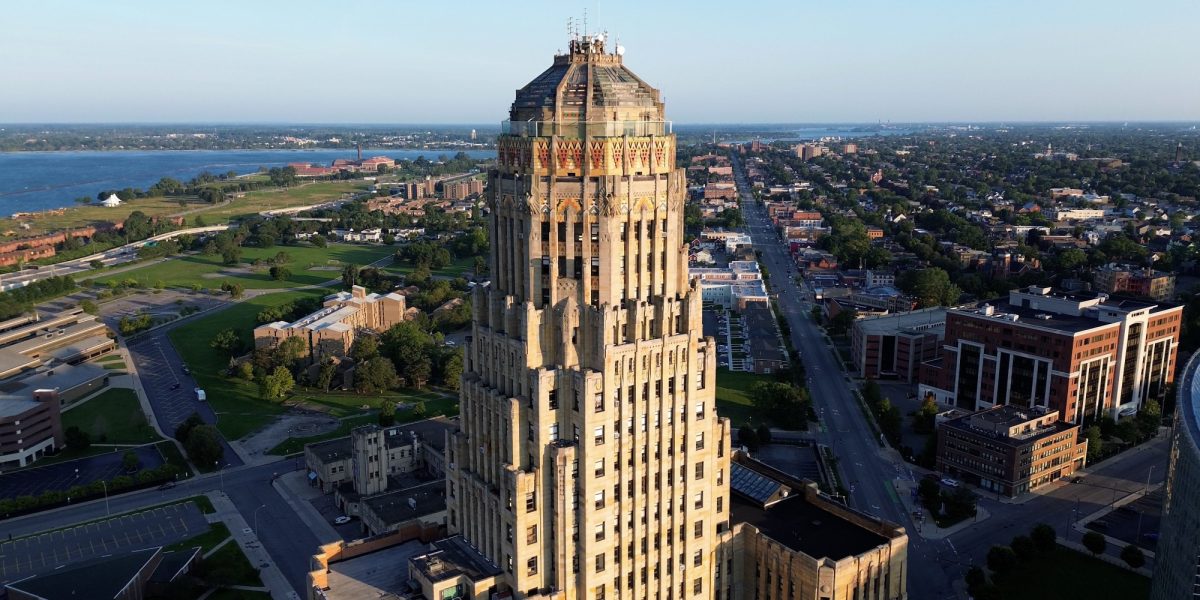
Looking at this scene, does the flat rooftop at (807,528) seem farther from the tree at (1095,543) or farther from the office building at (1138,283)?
the office building at (1138,283)

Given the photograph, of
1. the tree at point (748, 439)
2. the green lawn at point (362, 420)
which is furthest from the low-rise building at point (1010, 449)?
the green lawn at point (362, 420)

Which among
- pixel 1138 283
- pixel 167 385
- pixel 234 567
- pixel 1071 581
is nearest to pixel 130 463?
pixel 234 567

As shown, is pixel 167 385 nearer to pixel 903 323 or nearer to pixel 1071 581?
pixel 903 323

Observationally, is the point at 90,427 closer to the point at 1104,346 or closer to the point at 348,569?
the point at 348,569

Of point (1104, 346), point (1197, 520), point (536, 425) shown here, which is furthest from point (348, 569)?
point (1104, 346)

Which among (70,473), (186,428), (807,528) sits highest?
(807,528)

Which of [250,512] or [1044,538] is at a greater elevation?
[1044,538]
